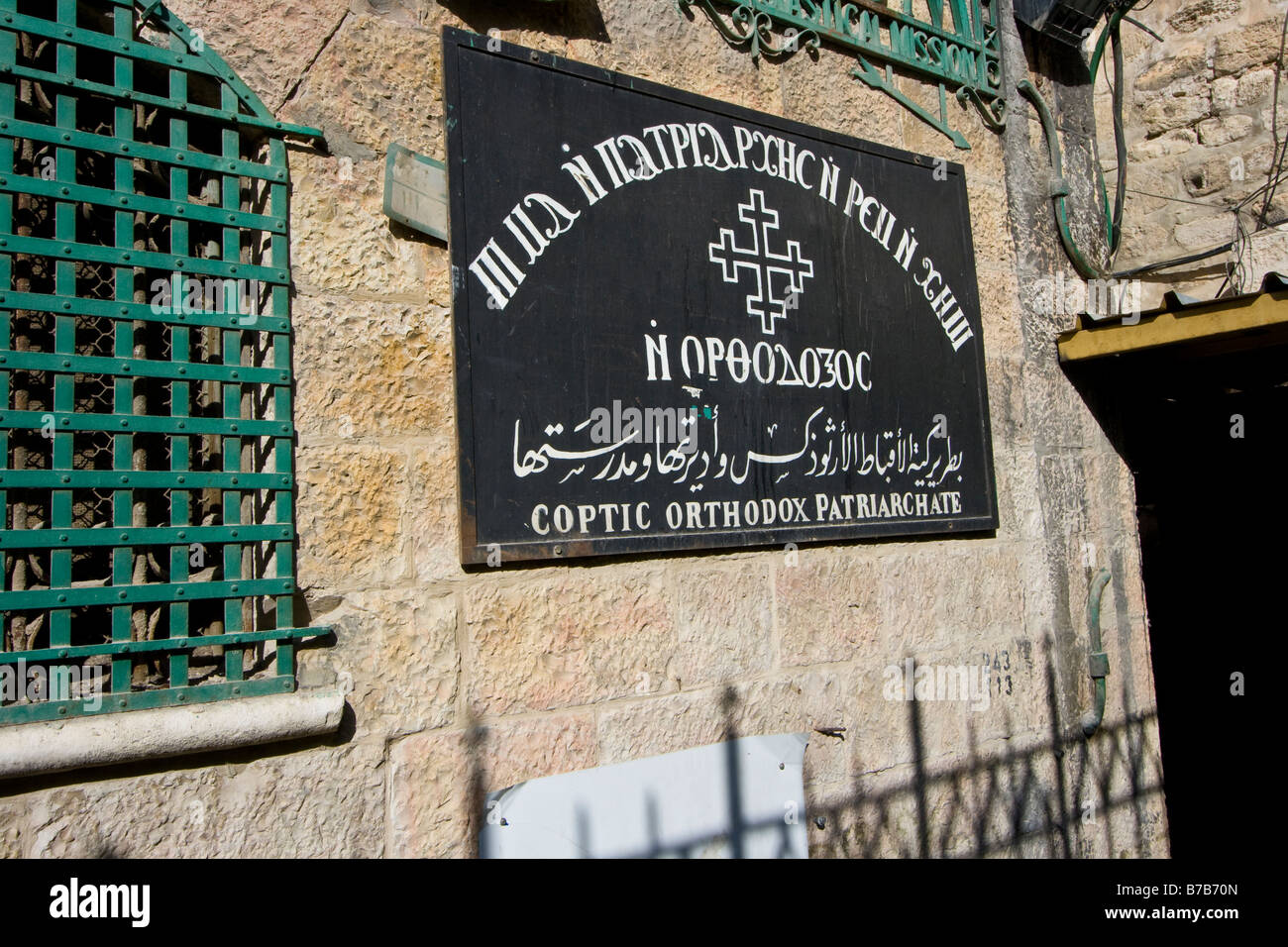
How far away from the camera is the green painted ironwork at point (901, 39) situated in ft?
9.95

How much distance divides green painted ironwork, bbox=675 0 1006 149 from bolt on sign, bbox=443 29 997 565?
0.94 feet

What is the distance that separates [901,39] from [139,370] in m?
2.90

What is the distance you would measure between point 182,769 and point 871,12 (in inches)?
128

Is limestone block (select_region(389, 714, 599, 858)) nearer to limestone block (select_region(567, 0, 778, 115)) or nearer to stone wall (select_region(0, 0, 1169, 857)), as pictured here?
stone wall (select_region(0, 0, 1169, 857))

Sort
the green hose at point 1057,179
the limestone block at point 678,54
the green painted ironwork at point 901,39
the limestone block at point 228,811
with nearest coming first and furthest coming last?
the limestone block at point 228,811 → the limestone block at point 678,54 → the green painted ironwork at point 901,39 → the green hose at point 1057,179

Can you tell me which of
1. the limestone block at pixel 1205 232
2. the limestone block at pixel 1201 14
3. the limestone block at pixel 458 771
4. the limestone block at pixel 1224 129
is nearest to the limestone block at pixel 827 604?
the limestone block at pixel 458 771

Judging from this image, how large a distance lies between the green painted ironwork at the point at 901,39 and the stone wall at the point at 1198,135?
1696mm

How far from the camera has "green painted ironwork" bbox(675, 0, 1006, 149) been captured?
3.03 meters

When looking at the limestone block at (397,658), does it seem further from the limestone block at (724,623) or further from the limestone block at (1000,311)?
the limestone block at (1000,311)

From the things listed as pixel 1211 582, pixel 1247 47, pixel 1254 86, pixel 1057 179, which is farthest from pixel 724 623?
pixel 1247 47

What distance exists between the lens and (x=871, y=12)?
3367mm

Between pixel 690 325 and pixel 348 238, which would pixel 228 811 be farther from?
pixel 690 325

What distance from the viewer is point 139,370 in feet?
6.07

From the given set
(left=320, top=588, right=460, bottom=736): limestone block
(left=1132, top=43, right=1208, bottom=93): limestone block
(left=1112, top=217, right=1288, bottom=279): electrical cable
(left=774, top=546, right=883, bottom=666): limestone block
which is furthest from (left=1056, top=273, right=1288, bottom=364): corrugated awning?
(left=320, top=588, right=460, bottom=736): limestone block
